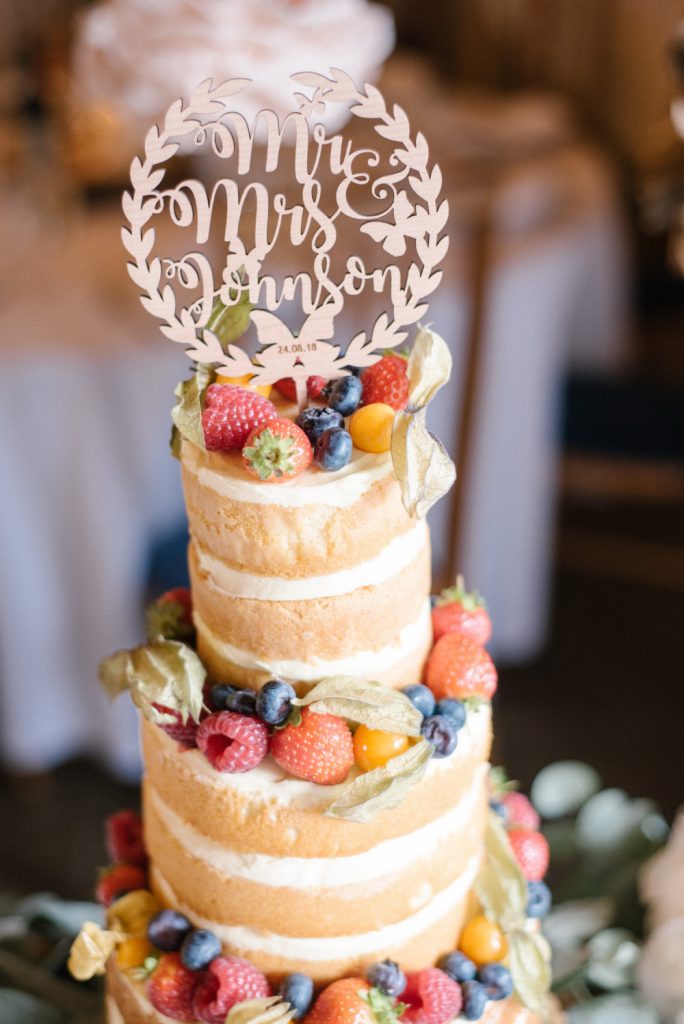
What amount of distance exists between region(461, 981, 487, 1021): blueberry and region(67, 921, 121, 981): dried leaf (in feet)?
1.20

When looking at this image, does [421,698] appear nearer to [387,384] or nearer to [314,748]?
[314,748]

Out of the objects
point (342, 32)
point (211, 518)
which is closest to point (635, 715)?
point (342, 32)

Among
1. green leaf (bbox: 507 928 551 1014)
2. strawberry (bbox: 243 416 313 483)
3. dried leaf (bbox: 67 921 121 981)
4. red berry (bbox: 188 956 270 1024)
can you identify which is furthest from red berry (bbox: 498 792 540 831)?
strawberry (bbox: 243 416 313 483)

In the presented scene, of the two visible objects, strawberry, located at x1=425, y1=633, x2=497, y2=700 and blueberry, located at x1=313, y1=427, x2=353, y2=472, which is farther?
strawberry, located at x1=425, y1=633, x2=497, y2=700

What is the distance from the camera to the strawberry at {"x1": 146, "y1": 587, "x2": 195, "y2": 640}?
1146 mm

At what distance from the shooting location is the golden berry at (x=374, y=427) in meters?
0.96

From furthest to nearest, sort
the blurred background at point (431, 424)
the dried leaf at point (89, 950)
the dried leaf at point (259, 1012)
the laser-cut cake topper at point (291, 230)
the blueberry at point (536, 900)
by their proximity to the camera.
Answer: the blurred background at point (431, 424), the blueberry at point (536, 900), the dried leaf at point (89, 950), the dried leaf at point (259, 1012), the laser-cut cake topper at point (291, 230)

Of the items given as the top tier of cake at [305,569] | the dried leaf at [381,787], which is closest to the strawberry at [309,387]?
the top tier of cake at [305,569]

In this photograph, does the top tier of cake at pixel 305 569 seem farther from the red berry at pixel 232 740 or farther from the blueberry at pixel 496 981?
the blueberry at pixel 496 981

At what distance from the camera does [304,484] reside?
94 centimetres

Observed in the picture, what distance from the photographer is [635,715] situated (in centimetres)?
305

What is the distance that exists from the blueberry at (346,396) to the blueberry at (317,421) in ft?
0.05

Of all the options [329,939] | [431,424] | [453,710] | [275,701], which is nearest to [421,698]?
[453,710]

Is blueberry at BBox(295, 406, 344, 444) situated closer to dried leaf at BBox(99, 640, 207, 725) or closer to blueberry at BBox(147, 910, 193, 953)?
dried leaf at BBox(99, 640, 207, 725)
